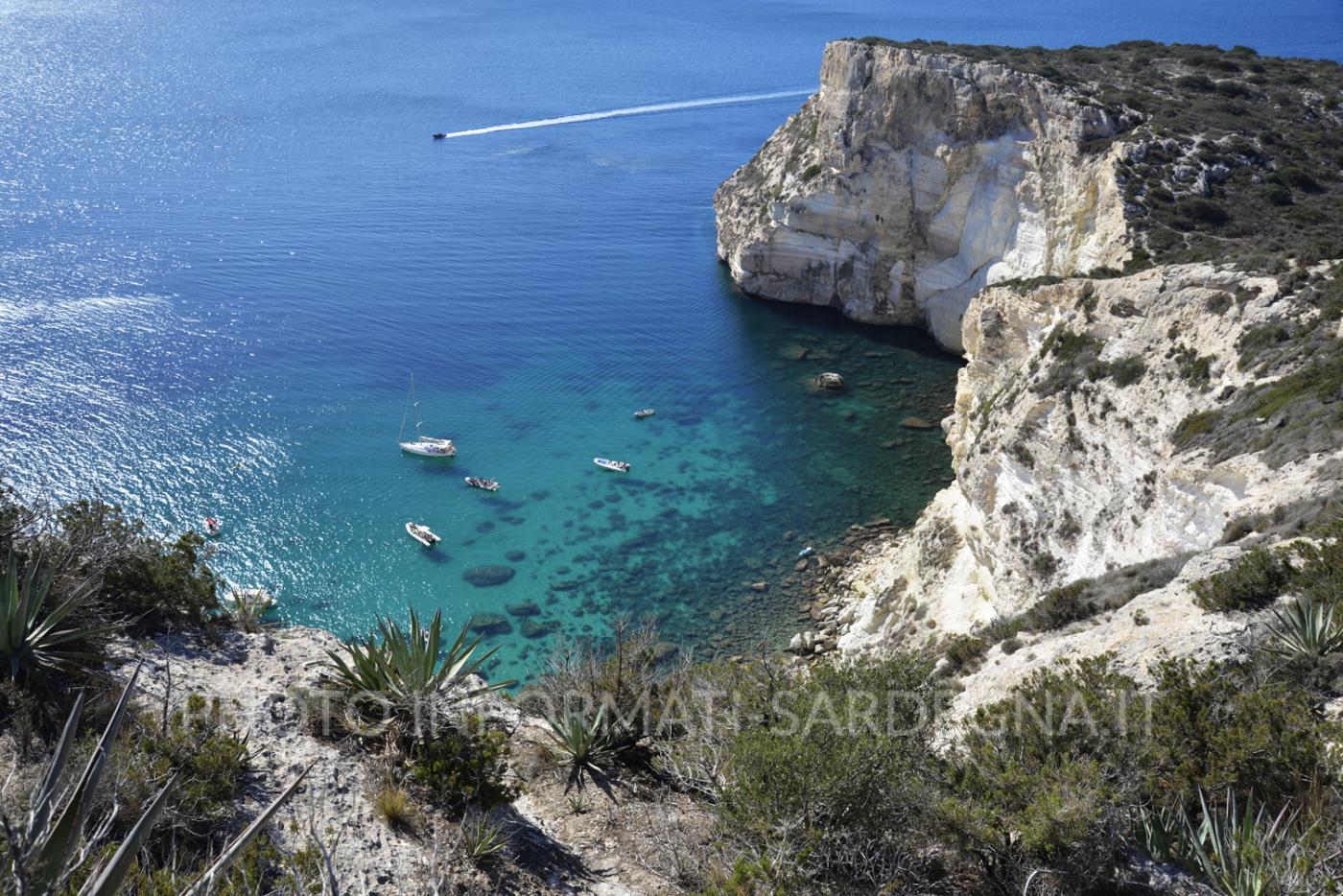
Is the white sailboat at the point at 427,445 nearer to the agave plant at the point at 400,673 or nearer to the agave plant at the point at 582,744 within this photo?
the agave plant at the point at 400,673

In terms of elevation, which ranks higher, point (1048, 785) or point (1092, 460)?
point (1048, 785)

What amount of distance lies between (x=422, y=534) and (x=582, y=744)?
19.3 metres

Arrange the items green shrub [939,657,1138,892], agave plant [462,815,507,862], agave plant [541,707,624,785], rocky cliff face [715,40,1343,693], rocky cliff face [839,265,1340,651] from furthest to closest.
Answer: rocky cliff face [839,265,1340,651] → rocky cliff face [715,40,1343,693] → agave plant [541,707,624,785] → agave plant [462,815,507,862] → green shrub [939,657,1138,892]

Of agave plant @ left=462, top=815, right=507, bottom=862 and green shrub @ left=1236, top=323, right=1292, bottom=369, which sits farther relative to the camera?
green shrub @ left=1236, top=323, right=1292, bottom=369

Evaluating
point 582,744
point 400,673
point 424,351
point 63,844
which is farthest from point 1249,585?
point 424,351

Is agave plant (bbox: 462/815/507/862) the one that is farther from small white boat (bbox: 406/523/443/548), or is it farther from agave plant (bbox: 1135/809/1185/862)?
small white boat (bbox: 406/523/443/548)

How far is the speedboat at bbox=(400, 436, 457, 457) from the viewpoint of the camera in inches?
1341

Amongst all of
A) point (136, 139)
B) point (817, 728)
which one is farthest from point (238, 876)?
point (136, 139)

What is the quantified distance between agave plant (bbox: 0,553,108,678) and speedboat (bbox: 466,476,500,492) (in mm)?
22061

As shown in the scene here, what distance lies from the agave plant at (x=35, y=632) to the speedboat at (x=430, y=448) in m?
23.6

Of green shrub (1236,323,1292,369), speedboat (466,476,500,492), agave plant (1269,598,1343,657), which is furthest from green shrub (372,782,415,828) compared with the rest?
speedboat (466,476,500,492)

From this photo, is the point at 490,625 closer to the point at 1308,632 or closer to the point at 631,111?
the point at 1308,632

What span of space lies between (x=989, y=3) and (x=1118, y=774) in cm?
17343

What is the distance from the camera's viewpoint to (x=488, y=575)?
28.2 m
